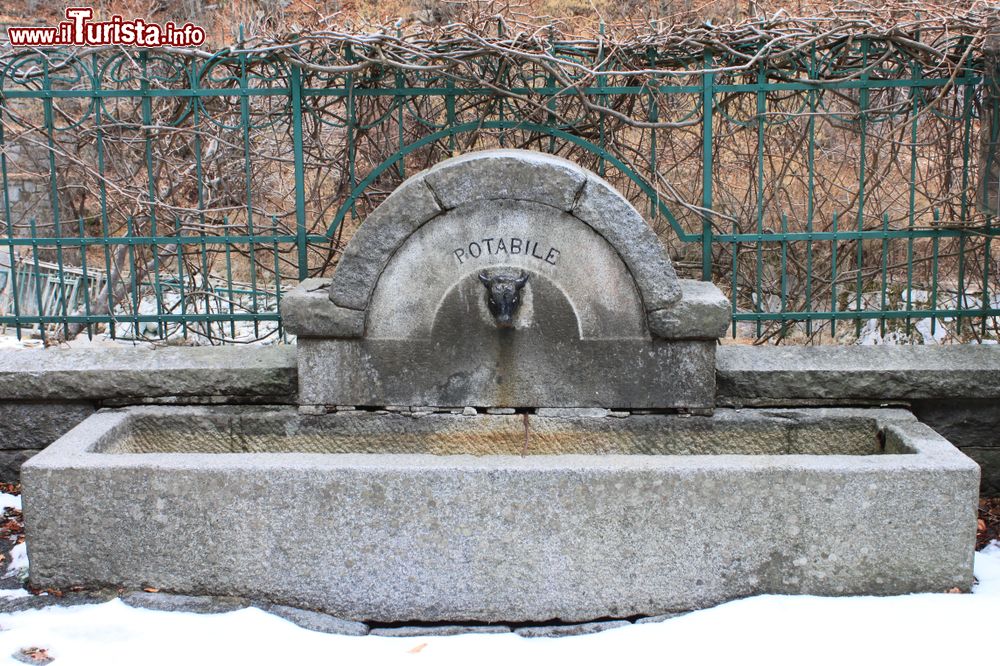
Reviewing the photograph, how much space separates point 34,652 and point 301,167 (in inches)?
92.4

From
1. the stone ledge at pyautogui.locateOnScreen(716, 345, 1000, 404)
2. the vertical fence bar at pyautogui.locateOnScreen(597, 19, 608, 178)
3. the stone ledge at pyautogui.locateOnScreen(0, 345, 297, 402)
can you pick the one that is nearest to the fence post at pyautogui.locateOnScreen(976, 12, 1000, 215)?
the stone ledge at pyautogui.locateOnScreen(716, 345, 1000, 404)

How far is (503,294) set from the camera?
379cm

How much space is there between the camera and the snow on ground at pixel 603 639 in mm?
3146

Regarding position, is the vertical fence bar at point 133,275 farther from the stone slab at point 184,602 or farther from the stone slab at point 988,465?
the stone slab at point 988,465

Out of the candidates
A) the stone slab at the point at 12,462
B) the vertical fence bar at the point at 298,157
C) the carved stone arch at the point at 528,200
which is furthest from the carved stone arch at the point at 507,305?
the stone slab at the point at 12,462

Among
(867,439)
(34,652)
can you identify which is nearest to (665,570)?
(867,439)

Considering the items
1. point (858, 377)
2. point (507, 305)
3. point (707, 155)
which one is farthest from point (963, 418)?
point (507, 305)

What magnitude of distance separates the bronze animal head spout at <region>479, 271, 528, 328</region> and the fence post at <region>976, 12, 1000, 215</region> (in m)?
2.08

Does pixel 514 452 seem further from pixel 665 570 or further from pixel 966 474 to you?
pixel 966 474

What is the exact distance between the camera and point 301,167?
4.61 meters

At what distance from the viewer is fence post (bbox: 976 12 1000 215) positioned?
4.20 meters

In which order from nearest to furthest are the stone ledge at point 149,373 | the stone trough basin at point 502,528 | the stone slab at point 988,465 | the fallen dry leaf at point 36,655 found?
the fallen dry leaf at point 36,655 → the stone trough basin at point 502,528 → the stone ledge at point 149,373 → the stone slab at point 988,465

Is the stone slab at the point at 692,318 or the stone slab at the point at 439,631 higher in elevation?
the stone slab at the point at 692,318

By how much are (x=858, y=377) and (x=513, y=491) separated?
1610mm
